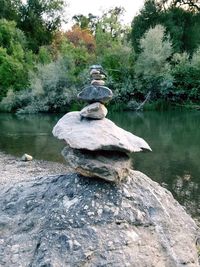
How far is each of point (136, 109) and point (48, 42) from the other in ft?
98.9

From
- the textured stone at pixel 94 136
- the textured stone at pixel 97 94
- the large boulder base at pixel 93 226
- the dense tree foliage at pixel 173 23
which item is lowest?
the large boulder base at pixel 93 226

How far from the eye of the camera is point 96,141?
753 cm

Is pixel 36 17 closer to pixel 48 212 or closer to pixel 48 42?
pixel 48 42

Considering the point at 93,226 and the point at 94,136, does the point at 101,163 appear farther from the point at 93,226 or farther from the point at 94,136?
the point at 93,226

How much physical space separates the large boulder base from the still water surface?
457 centimetres

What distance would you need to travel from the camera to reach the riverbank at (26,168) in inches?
684

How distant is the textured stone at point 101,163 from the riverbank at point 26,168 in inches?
352

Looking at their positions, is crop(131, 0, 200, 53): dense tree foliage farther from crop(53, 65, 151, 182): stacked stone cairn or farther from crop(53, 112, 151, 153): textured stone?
crop(53, 112, 151, 153): textured stone

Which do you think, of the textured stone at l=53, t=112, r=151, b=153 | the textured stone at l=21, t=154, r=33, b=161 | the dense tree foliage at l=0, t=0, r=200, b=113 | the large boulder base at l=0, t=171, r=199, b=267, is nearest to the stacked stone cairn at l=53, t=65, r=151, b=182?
the textured stone at l=53, t=112, r=151, b=153

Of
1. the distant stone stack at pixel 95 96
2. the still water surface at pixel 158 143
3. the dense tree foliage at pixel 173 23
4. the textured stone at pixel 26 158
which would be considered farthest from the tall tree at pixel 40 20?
the distant stone stack at pixel 95 96

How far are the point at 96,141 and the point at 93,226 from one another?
1.50 metres

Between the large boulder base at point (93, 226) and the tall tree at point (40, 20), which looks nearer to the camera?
the large boulder base at point (93, 226)

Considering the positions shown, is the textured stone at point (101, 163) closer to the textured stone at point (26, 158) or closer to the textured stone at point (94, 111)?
the textured stone at point (94, 111)

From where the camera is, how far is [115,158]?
26.0 ft
